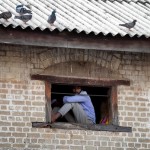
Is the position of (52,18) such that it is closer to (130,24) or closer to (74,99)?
(130,24)

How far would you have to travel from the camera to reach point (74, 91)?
11.2 metres

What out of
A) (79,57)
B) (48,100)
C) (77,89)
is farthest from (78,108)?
(79,57)

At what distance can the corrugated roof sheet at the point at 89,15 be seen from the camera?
10.2m

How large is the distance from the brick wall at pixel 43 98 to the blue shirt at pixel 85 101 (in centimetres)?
38

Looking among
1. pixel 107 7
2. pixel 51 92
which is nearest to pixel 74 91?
pixel 51 92

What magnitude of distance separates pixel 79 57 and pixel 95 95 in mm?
757

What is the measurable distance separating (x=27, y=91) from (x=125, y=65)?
1827 mm

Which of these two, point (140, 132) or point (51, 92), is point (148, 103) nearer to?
point (140, 132)

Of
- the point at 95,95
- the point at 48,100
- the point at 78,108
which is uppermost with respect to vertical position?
the point at 95,95

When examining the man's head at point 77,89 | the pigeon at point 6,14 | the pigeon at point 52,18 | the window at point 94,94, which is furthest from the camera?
the man's head at point 77,89

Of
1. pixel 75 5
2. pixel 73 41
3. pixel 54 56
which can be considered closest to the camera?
pixel 73 41

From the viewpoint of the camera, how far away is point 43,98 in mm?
10656

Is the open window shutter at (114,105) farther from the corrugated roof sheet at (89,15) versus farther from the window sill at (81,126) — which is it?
the corrugated roof sheet at (89,15)

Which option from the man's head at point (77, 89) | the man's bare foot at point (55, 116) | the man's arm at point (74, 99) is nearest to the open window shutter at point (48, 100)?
the man's bare foot at point (55, 116)
